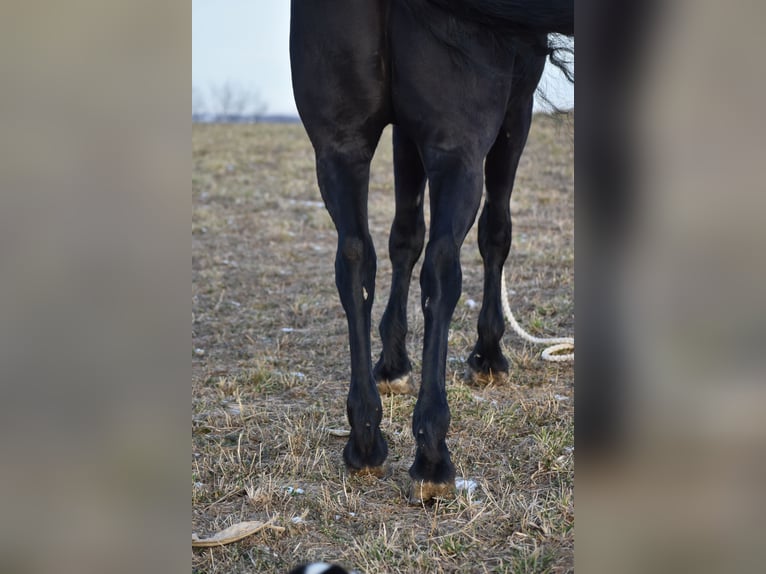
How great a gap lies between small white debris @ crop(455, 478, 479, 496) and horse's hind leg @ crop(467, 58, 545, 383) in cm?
123

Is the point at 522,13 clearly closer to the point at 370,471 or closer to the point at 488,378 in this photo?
the point at 370,471

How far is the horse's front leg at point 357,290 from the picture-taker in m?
2.83

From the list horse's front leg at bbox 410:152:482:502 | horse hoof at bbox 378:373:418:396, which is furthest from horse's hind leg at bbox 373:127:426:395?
horse's front leg at bbox 410:152:482:502

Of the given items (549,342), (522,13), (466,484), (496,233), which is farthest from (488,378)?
(522,13)

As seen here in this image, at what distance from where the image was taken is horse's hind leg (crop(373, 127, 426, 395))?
383cm

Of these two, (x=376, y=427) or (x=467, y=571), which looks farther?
(x=376, y=427)

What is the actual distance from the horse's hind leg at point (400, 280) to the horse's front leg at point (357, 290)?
949 mm

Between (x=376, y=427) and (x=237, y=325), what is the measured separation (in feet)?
8.31
